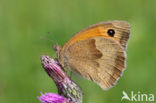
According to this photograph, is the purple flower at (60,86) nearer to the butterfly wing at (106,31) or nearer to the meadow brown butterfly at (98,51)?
the meadow brown butterfly at (98,51)

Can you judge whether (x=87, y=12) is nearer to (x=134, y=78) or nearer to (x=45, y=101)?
(x=134, y=78)

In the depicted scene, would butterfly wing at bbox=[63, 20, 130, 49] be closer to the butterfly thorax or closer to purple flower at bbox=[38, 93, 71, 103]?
the butterfly thorax

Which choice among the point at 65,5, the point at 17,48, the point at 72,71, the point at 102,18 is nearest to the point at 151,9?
the point at 102,18

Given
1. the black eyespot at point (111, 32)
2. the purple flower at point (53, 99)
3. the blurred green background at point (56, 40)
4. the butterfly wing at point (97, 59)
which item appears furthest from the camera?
the blurred green background at point (56, 40)

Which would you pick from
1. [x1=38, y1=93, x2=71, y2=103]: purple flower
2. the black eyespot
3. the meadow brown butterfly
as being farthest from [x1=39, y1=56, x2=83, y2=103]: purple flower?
the black eyespot

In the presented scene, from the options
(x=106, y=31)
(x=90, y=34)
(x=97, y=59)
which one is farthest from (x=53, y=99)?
(x=106, y=31)

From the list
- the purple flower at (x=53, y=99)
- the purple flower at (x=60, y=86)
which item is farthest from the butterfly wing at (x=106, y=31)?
the purple flower at (x=53, y=99)
